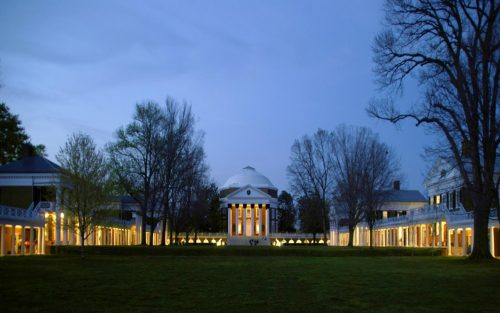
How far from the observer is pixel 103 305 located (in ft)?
44.8

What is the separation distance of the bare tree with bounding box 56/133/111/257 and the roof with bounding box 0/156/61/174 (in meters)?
15.1

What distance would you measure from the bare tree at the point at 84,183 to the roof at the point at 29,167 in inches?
593

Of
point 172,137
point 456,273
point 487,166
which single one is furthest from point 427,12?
point 172,137

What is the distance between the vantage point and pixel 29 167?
59.2 meters

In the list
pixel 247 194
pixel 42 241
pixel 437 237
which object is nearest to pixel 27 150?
pixel 42 241

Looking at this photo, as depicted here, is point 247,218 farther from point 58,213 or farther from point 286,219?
point 58,213

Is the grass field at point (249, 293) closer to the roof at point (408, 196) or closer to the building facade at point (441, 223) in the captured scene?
the building facade at point (441, 223)

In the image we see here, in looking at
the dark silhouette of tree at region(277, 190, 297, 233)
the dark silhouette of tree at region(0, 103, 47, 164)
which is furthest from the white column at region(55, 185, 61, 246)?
the dark silhouette of tree at region(277, 190, 297, 233)

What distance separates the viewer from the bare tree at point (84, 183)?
42.3 m

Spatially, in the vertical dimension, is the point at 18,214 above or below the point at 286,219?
above

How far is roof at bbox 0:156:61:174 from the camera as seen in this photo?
5853cm

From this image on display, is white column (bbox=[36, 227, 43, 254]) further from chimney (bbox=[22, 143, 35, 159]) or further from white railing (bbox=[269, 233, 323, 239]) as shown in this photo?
white railing (bbox=[269, 233, 323, 239])

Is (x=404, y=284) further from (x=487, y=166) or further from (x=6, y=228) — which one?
(x=6, y=228)

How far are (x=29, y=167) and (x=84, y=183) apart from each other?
2001cm
